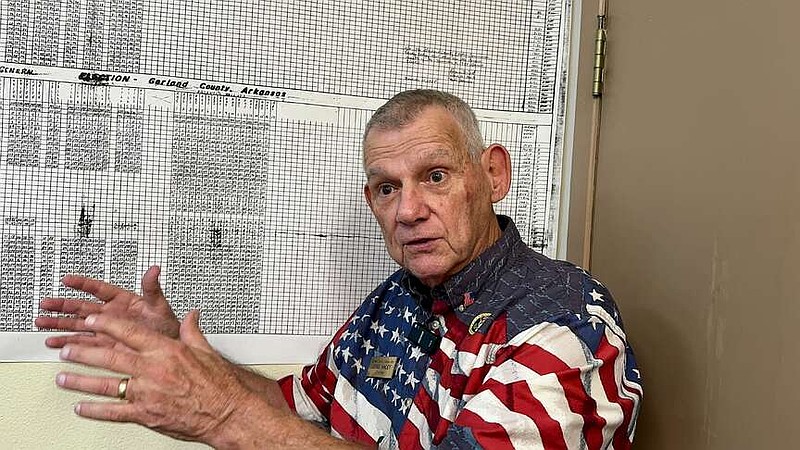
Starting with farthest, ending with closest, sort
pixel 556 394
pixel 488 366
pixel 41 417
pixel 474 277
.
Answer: pixel 41 417, pixel 474 277, pixel 488 366, pixel 556 394

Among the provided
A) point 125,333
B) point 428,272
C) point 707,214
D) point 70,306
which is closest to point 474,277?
point 428,272

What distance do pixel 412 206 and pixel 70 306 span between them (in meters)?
0.56

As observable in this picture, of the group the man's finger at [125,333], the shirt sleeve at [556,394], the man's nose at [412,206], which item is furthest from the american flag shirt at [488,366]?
the man's finger at [125,333]

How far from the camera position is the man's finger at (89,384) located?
0.83m

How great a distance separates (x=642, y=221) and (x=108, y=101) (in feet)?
2.98

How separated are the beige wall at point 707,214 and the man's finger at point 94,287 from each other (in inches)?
32.6

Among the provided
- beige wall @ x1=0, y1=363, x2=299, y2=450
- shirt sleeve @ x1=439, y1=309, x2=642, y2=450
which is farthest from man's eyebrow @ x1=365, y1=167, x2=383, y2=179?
beige wall @ x1=0, y1=363, x2=299, y2=450

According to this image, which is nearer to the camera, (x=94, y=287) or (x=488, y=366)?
(x=488, y=366)

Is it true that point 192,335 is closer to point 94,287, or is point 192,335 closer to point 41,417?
point 94,287

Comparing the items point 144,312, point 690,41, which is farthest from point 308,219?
point 690,41

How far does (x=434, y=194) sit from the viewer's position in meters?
1.17

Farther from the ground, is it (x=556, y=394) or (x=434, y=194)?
(x=434, y=194)

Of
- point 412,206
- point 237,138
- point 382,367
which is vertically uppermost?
point 237,138

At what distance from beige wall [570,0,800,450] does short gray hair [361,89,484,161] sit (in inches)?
11.4
